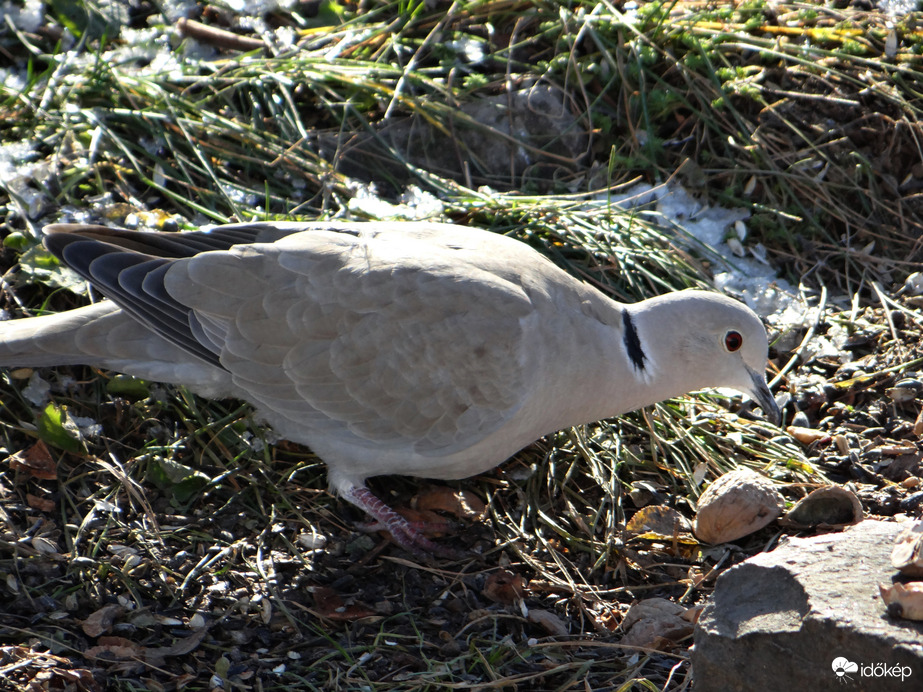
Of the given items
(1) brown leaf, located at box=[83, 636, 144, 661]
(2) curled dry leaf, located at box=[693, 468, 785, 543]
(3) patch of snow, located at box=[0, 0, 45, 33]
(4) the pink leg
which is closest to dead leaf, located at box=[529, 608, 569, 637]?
(4) the pink leg

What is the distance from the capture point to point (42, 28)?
15.7ft

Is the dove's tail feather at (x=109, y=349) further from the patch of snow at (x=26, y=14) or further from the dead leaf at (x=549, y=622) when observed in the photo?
the patch of snow at (x=26, y=14)

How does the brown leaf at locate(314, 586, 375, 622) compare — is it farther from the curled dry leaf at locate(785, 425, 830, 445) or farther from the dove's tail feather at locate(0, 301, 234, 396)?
the curled dry leaf at locate(785, 425, 830, 445)

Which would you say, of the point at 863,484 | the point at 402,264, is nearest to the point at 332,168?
the point at 402,264

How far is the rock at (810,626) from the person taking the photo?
2010mm

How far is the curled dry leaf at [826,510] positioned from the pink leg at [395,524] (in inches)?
47.8

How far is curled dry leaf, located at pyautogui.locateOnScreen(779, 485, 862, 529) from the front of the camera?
319 cm

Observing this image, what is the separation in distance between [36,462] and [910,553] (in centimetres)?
276

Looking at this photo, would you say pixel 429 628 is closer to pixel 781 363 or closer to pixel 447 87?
pixel 781 363

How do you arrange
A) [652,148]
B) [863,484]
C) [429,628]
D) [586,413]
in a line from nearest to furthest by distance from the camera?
[429,628]
[586,413]
[863,484]
[652,148]

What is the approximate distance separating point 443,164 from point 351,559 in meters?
2.23

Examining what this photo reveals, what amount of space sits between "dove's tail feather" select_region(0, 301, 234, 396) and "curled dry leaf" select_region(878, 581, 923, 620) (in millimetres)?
2156

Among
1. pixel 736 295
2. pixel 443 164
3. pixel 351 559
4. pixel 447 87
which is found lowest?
pixel 351 559

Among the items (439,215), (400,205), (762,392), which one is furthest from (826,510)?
(400,205)
